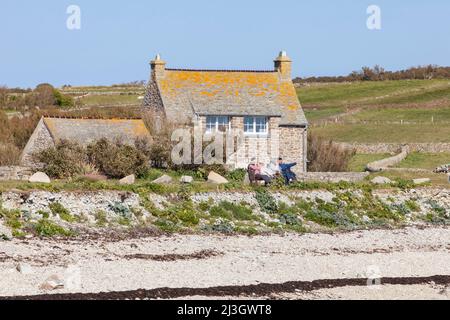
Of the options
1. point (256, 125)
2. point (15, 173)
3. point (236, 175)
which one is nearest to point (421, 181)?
point (236, 175)

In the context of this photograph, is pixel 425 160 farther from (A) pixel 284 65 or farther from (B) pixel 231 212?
(B) pixel 231 212

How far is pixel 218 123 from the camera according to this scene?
5206 cm

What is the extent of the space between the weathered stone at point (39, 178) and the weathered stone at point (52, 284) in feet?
43.2

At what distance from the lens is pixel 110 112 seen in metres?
53.4

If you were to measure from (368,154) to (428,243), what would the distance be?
31865mm

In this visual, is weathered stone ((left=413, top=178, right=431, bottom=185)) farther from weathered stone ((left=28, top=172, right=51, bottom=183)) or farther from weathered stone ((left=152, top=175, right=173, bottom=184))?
weathered stone ((left=28, top=172, right=51, bottom=183))

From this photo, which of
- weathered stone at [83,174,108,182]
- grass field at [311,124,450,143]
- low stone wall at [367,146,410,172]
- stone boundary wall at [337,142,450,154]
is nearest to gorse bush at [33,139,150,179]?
weathered stone at [83,174,108,182]

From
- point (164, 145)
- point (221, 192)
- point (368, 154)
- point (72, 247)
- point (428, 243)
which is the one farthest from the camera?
point (368, 154)

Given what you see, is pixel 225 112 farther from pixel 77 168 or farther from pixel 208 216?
pixel 208 216

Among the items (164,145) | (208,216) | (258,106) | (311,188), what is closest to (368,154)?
(258,106)

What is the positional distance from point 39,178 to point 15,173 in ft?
8.22

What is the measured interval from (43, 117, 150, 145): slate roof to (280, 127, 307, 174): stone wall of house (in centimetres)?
723

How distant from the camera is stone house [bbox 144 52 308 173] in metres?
51.7

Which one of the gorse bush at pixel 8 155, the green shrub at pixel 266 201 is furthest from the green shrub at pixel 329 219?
the gorse bush at pixel 8 155
